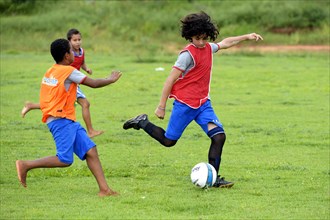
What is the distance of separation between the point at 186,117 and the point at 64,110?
144 cm

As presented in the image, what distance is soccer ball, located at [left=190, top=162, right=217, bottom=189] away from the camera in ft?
26.9

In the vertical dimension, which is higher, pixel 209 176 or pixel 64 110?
pixel 64 110

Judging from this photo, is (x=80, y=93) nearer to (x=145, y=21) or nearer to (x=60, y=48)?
(x=60, y=48)

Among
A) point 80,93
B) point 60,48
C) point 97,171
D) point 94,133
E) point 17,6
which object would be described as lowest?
point 17,6

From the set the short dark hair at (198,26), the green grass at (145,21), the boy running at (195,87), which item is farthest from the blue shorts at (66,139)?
the green grass at (145,21)

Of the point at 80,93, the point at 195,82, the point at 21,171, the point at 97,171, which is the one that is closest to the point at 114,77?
the point at 97,171

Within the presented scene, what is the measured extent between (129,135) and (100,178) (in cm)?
459

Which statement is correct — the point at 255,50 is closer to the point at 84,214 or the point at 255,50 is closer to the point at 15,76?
the point at 15,76

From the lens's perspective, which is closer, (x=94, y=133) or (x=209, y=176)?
(x=209, y=176)

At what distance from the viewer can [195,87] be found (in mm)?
8516

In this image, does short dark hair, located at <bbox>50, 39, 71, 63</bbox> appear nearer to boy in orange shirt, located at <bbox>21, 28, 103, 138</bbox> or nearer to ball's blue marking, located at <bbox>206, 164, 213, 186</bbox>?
ball's blue marking, located at <bbox>206, 164, 213, 186</bbox>

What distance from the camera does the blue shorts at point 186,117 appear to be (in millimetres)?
8531

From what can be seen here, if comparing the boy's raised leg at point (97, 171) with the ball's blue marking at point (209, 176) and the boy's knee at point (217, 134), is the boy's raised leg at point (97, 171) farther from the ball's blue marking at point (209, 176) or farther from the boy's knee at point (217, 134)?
the boy's knee at point (217, 134)

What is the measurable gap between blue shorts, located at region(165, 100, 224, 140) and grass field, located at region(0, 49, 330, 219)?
1.94 ft
